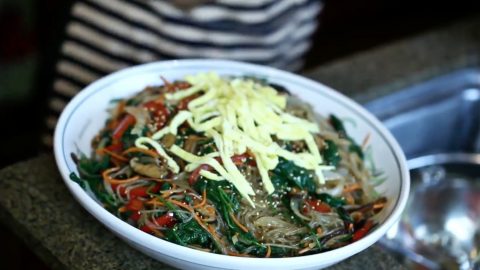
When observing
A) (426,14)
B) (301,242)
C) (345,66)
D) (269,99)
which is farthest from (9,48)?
(426,14)

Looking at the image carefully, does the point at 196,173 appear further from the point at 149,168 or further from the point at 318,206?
the point at 318,206

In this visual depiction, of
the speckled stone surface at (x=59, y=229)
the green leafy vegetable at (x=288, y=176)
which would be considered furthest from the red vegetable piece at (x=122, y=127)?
the green leafy vegetable at (x=288, y=176)

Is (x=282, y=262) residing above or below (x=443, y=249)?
above

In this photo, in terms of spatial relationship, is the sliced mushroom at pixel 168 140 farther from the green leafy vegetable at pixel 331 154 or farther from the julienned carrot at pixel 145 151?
the green leafy vegetable at pixel 331 154

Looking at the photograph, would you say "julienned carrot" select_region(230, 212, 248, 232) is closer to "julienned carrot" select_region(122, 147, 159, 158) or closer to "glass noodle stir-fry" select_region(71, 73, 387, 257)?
"glass noodle stir-fry" select_region(71, 73, 387, 257)

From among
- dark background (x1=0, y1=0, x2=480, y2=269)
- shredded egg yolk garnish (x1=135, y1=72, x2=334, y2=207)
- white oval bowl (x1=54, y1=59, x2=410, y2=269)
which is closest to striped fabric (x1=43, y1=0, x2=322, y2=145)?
dark background (x1=0, y1=0, x2=480, y2=269)

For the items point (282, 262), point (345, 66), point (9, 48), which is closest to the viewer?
point (282, 262)

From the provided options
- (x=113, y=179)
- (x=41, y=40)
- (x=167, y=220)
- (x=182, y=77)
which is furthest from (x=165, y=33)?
(x=41, y=40)

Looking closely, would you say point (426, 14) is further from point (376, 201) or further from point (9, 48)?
point (376, 201)
